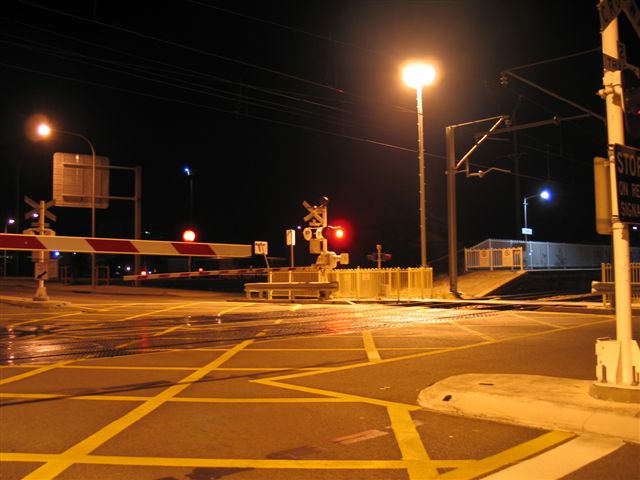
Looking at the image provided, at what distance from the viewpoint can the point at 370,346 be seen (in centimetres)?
1118

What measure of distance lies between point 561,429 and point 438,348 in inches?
203

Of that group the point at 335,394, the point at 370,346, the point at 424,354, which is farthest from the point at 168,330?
the point at 335,394

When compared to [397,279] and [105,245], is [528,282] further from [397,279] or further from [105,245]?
[105,245]

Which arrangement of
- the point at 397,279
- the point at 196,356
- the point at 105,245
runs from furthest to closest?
the point at 397,279 → the point at 105,245 → the point at 196,356

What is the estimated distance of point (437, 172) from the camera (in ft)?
183

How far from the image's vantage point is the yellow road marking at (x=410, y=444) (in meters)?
4.54

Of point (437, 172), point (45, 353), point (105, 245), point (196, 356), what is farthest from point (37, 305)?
point (437, 172)

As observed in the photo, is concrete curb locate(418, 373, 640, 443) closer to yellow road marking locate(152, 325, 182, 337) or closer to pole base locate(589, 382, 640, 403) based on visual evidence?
pole base locate(589, 382, 640, 403)

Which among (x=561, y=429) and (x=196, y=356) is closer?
(x=561, y=429)

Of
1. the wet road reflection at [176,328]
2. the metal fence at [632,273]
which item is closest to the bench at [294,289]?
the wet road reflection at [176,328]

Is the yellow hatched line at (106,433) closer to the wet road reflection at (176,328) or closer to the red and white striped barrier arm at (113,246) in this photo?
the wet road reflection at (176,328)

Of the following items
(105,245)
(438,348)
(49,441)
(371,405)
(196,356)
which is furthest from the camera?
(105,245)

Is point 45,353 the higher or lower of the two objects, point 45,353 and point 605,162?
the lower

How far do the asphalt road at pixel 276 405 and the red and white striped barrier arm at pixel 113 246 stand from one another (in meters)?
2.03
